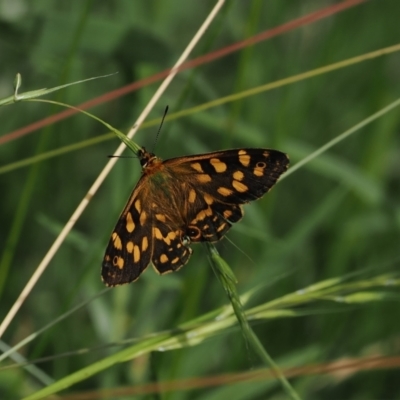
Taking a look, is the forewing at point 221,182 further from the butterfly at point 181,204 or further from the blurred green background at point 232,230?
the blurred green background at point 232,230

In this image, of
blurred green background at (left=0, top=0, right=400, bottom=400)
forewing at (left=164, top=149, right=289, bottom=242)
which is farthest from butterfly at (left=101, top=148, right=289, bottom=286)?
blurred green background at (left=0, top=0, right=400, bottom=400)

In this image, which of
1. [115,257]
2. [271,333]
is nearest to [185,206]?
[115,257]

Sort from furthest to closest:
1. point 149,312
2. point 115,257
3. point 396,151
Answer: point 396,151
point 149,312
point 115,257

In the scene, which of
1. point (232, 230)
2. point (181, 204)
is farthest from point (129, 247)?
point (232, 230)

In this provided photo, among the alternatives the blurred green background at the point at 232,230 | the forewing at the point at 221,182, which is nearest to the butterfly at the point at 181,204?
the forewing at the point at 221,182

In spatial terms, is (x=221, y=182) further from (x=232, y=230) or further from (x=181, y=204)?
(x=232, y=230)

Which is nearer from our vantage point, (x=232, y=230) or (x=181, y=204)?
(x=181, y=204)

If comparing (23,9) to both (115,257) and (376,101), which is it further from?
(115,257)
